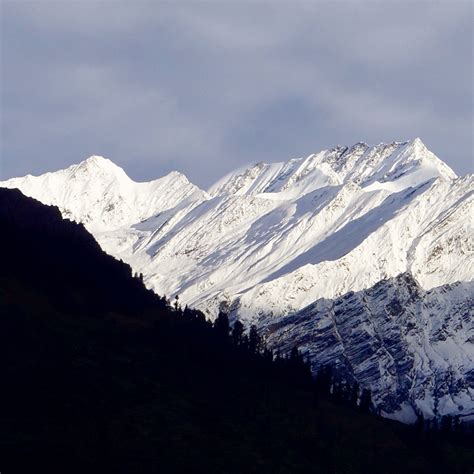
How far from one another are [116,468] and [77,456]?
511 cm

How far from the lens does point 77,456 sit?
19688 centimetres

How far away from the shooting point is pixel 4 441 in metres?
195

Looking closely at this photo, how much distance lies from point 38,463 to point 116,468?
12272 mm

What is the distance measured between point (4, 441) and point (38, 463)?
7.64 meters

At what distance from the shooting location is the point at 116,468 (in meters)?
198

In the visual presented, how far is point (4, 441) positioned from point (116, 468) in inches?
558

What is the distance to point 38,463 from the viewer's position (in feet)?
622

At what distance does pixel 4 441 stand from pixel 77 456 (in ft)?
29.8
